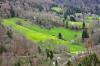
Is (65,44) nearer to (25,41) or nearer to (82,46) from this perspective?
(82,46)

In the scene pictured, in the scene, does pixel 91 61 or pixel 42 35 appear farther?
pixel 42 35

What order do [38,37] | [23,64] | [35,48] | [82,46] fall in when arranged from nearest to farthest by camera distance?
[23,64]
[35,48]
[82,46]
[38,37]

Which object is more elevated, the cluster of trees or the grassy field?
the cluster of trees

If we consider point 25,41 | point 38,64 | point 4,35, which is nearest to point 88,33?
point 25,41

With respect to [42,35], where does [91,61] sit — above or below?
above

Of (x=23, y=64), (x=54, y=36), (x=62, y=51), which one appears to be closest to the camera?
(x=23, y=64)

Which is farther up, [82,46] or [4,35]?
[4,35]

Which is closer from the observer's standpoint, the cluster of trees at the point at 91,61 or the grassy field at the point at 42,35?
the cluster of trees at the point at 91,61

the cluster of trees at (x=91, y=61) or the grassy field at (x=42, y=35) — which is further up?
the cluster of trees at (x=91, y=61)

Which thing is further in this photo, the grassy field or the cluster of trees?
the grassy field

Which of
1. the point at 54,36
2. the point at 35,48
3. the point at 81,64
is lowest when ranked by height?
the point at 54,36

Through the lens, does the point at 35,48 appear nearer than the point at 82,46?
Yes
